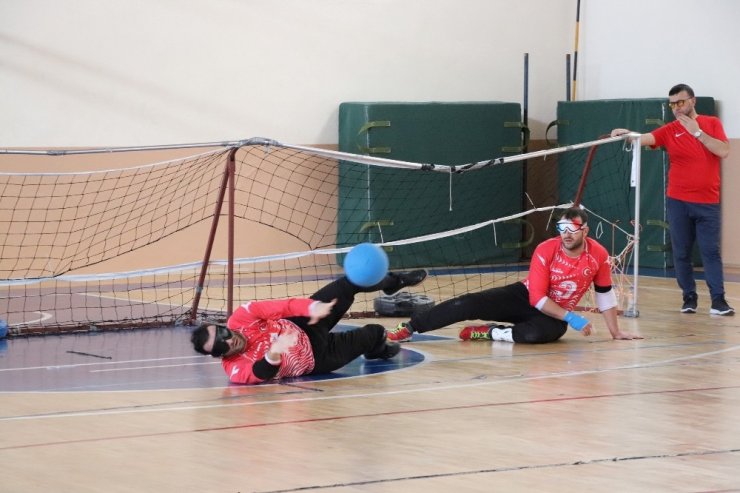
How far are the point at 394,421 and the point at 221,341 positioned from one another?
1.41m

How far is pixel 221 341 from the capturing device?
7.73 metres

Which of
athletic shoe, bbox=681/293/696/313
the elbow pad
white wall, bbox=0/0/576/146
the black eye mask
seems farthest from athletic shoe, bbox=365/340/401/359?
white wall, bbox=0/0/576/146

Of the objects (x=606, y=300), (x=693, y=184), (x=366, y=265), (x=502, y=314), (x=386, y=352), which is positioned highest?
(x=693, y=184)

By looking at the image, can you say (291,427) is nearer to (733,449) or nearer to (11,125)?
(733,449)

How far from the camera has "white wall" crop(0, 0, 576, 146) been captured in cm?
1444

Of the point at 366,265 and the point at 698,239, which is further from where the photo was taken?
the point at 698,239

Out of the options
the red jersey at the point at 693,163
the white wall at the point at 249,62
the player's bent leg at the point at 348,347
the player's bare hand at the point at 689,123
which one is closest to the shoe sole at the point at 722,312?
the red jersey at the point at 693,163

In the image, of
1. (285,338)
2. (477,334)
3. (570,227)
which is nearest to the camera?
(285,338)

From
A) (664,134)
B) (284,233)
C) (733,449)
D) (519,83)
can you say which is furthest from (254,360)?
(519,83)

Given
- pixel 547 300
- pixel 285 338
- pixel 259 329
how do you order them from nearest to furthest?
pixel 285 338 → pixel 259 329 → pixel 547 300

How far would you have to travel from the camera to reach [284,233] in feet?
52.7

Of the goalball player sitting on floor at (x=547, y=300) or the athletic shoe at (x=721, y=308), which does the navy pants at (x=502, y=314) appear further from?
the athletic shoe at (x=721, y=308)

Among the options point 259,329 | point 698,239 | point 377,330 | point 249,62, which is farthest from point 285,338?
point 249,62

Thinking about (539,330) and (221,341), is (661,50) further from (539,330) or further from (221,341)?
(221,341)
